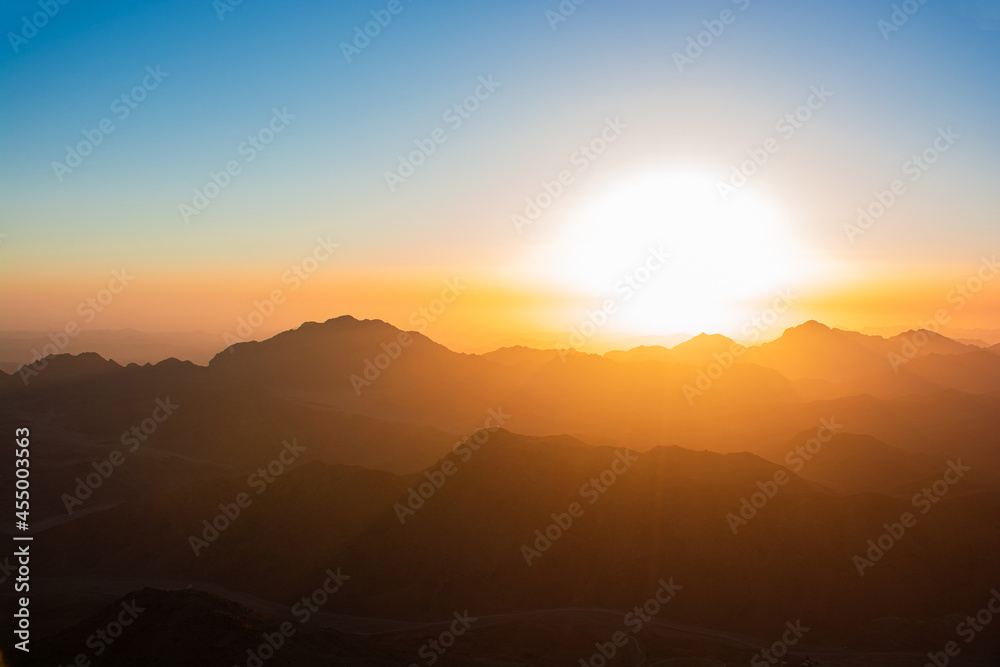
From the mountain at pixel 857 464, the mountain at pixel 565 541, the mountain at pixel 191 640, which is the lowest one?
the mountain at pixel 191 640

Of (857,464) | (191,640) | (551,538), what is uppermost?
(857,464)

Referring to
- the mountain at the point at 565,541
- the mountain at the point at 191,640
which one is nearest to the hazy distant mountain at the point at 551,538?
the mountain at the point at 565,541

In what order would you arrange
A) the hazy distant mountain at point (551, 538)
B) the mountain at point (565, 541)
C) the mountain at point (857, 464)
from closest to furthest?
1. the hazy distant mountain at point (551, 538)
2. the mountain at point (565, 541)
3. the mountain at point (857, 464)

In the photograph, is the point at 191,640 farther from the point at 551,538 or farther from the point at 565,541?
the point at 565,541

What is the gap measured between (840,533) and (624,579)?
78.6 feet

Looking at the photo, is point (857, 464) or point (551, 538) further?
point (857, 464)

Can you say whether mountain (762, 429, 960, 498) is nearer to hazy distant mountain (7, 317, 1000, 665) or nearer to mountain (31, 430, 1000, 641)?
hazy distant mountain (7, 317, 1000, 665)

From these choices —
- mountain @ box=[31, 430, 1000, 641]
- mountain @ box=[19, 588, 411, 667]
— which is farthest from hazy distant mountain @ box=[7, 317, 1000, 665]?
mountain @ box=[19, 588, 411, 667]

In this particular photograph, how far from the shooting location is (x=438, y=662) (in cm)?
4556

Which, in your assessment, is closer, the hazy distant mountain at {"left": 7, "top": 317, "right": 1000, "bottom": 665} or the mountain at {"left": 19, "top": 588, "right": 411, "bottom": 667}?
the mountain at {"left": 19, "top": 588, "right": 411, "bottom": 667}

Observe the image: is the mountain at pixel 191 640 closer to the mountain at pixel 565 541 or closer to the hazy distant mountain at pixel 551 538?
the hazy distant mountain at pixel 551 538

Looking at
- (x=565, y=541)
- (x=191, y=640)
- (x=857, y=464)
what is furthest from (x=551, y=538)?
(x=857, y=464)

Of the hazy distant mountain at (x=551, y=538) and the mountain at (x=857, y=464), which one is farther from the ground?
the mountain at (x=857, y=464)

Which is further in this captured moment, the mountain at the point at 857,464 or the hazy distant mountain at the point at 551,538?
the mountain at the point at 857,464
